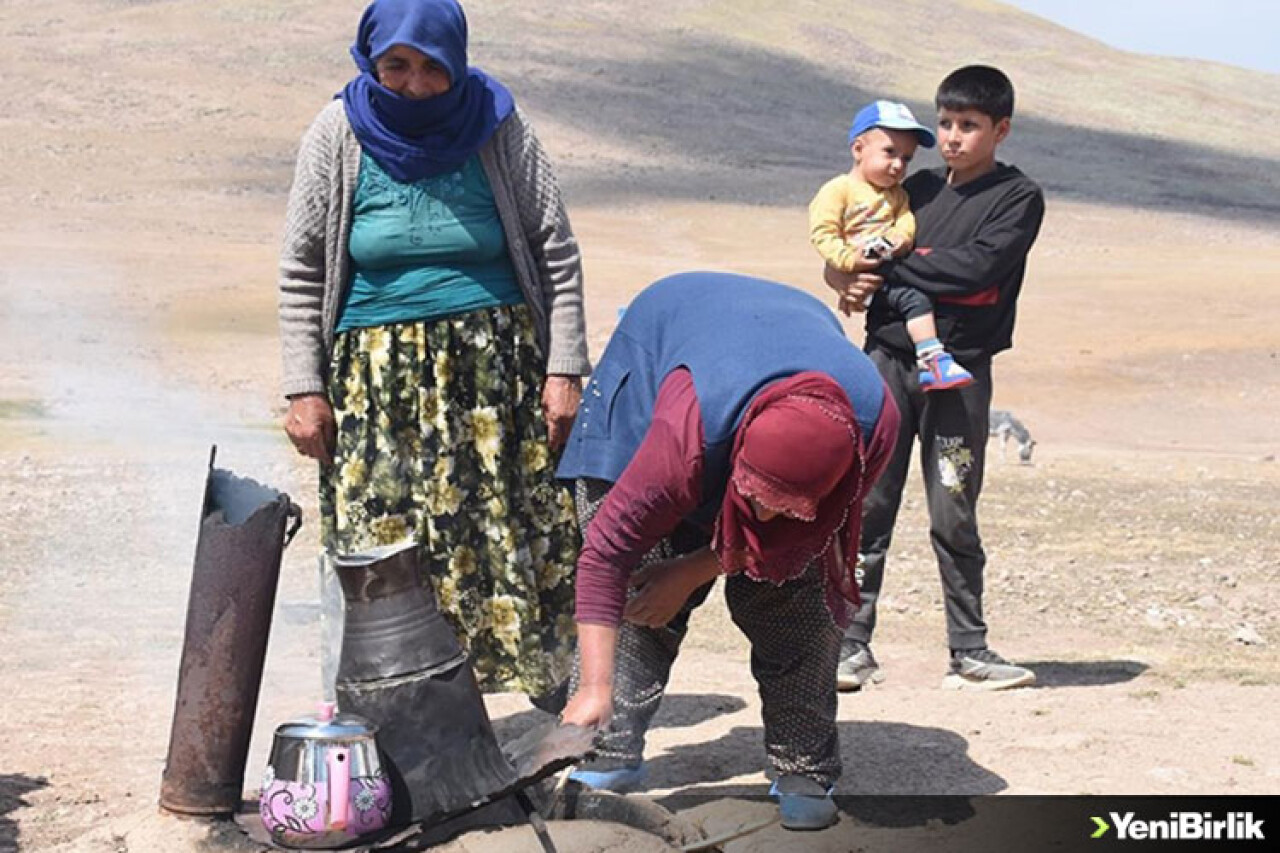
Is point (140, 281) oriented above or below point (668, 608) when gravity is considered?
below

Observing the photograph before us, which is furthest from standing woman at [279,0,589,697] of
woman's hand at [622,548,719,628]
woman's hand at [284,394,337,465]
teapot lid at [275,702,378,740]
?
teapot lid at [275,702,378,740]

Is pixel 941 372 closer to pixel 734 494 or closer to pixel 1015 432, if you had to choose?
pixel 734 494

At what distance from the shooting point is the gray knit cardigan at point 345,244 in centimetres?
455

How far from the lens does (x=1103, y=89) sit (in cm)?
5391

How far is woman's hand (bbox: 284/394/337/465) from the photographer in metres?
4.60

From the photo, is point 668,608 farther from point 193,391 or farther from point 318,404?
point 193,391

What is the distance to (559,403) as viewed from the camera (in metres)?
4.66

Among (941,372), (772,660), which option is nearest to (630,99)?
(941,372)

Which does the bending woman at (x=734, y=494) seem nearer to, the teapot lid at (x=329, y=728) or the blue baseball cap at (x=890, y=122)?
the teapot lid at (x=329, y=728)

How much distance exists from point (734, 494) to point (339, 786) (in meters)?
0.92

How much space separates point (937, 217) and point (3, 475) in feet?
20.9

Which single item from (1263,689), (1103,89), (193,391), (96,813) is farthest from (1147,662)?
(1103,89)

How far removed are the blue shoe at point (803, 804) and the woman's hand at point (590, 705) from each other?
2.48ft

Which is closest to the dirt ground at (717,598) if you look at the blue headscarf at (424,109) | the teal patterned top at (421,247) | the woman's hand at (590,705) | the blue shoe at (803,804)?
the blue shoe at (803,804)
